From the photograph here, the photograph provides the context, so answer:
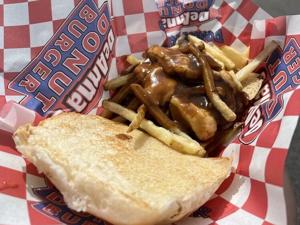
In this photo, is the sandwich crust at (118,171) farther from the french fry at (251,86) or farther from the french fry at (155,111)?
the french fry at (251,86)

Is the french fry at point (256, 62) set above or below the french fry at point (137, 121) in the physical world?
above

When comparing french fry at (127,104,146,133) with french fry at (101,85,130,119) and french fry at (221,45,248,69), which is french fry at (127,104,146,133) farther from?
french fry at (221,45,248,69)

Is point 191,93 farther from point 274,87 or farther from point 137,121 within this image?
point 274,87

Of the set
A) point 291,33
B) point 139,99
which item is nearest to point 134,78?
point 139,99

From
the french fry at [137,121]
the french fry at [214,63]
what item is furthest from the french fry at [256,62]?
the french fry at [137,121]

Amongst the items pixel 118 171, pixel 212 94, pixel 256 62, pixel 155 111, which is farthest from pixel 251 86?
pixel 118 171
